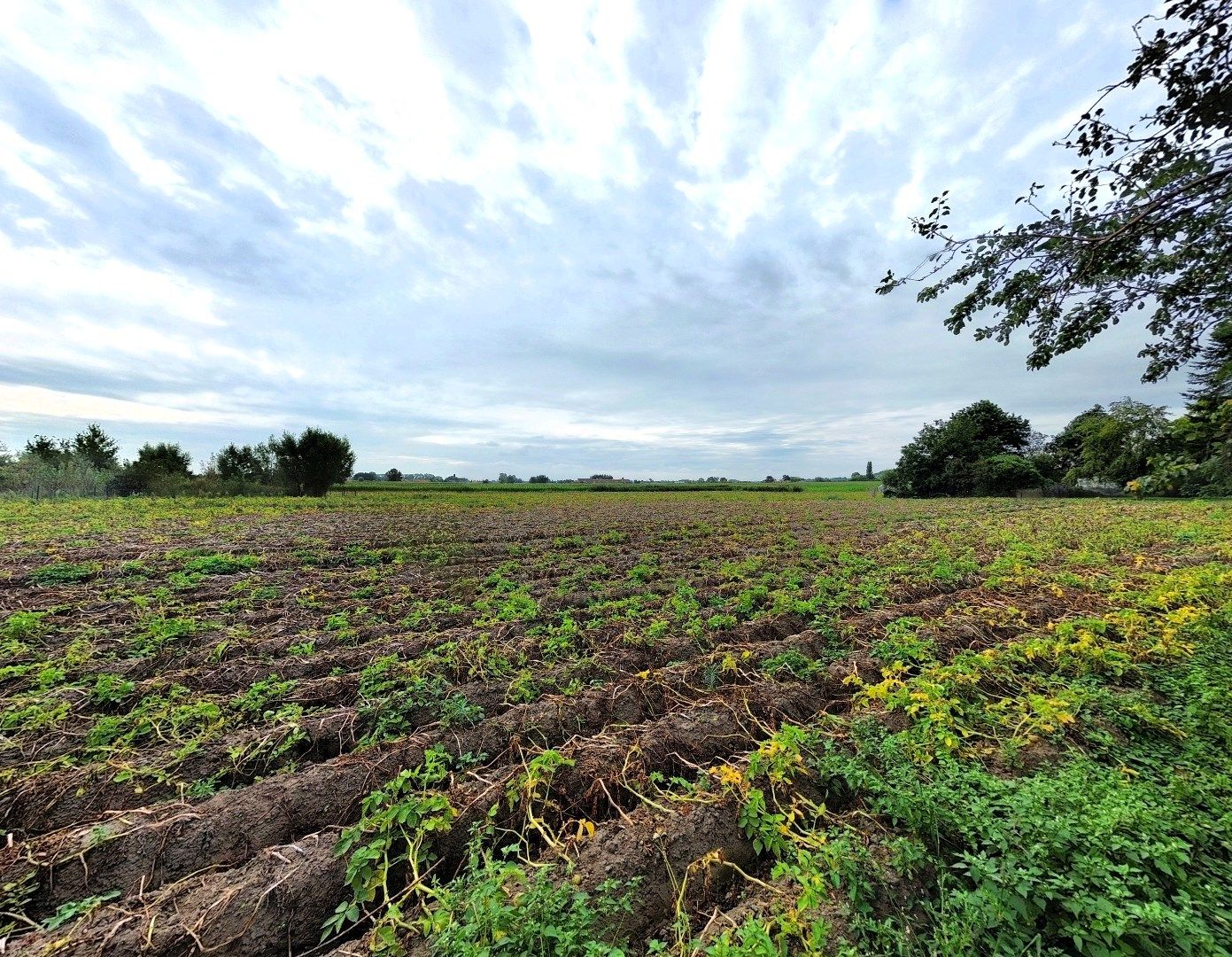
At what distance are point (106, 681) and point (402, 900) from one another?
4.41m

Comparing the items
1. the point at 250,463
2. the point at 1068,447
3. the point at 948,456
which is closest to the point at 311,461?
the point at 250,463

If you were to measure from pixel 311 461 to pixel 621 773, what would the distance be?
175 feet

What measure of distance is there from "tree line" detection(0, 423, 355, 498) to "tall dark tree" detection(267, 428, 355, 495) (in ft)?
0.21

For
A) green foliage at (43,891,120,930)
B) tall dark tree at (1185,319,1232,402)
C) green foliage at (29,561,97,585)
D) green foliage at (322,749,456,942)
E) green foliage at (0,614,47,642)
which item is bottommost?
green foliage at (43,891,120,930)

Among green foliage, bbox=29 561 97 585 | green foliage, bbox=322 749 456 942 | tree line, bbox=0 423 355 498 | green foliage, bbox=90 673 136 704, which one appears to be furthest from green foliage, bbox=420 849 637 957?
tree line, bbox=0 423 355 498

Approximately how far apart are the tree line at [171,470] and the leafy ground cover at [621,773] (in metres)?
37.3

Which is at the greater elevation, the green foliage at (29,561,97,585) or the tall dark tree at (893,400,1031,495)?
the tall dark tree at (893,400,1031,495)

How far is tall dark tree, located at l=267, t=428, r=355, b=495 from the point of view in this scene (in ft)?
149

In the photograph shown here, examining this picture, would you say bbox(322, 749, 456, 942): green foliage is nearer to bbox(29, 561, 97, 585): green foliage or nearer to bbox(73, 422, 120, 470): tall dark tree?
bbox(29, 561, 97, 585): green foliage

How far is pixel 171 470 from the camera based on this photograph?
40.2 meters

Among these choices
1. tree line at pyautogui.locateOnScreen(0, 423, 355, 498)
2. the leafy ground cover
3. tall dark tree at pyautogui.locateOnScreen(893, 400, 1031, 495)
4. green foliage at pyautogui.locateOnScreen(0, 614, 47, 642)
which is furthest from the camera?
tall dark tree at pyautogui.locateOnScreen(893, 400, 1031, 495)

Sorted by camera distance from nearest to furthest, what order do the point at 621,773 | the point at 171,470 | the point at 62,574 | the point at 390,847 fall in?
the point at 390,847
the point at 621,773
the point at 62,574
the point at 171,470

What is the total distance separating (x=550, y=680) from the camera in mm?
4637

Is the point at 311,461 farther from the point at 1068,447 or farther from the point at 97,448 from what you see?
the point at 1068,447
